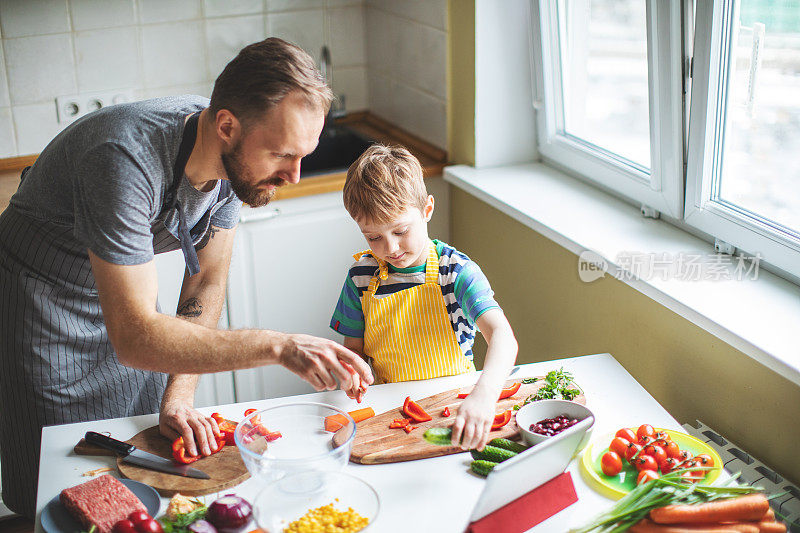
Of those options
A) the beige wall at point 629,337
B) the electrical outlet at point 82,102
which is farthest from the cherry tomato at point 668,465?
the electrical outlet at point 82,102

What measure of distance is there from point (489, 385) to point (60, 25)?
207cm

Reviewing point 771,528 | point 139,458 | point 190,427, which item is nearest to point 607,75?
point 771,528

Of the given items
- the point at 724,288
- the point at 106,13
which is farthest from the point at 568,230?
the point at 106,13

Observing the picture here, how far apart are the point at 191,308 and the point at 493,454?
0.77m

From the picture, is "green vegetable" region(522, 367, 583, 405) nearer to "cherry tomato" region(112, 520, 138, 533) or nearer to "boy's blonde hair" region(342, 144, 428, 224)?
"boy's blonde hair" region(342, 144, 428, 224)

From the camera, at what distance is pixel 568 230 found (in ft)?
6.87

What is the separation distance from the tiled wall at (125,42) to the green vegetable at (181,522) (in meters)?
1.93

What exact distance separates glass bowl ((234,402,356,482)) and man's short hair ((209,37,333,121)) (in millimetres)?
549

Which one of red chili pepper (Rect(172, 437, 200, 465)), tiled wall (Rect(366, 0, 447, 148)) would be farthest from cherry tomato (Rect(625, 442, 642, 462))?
tiled wall (Rect(366, 0, 447, 148))

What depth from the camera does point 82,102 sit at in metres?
2.79

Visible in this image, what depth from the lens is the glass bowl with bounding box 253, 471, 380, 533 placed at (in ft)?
4.07

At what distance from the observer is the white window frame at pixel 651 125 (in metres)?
1.91

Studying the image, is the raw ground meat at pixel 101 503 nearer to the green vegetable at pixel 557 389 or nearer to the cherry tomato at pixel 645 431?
→ the green vegetable at pixel 557 389

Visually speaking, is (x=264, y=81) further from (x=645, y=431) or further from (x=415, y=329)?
(x=645, y=431)
